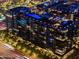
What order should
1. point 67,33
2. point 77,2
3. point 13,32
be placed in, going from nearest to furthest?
point 67,33, point 13,32, point 77,2

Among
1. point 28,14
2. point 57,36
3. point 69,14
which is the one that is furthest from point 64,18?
point 28,14

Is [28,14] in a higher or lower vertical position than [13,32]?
higher

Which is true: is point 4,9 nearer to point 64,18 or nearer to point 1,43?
point 1,43

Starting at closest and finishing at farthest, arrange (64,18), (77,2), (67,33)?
(67,33) < (64,18) < (77,2)

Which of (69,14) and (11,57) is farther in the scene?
(69,14)

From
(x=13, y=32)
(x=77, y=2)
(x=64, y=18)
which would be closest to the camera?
(x=64, y=18)

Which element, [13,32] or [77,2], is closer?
[13,32]

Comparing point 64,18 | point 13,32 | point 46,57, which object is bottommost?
point 46,57

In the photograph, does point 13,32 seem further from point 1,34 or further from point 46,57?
point 46,57

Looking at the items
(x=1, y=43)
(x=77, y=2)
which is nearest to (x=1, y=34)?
(x=1, y=43)
